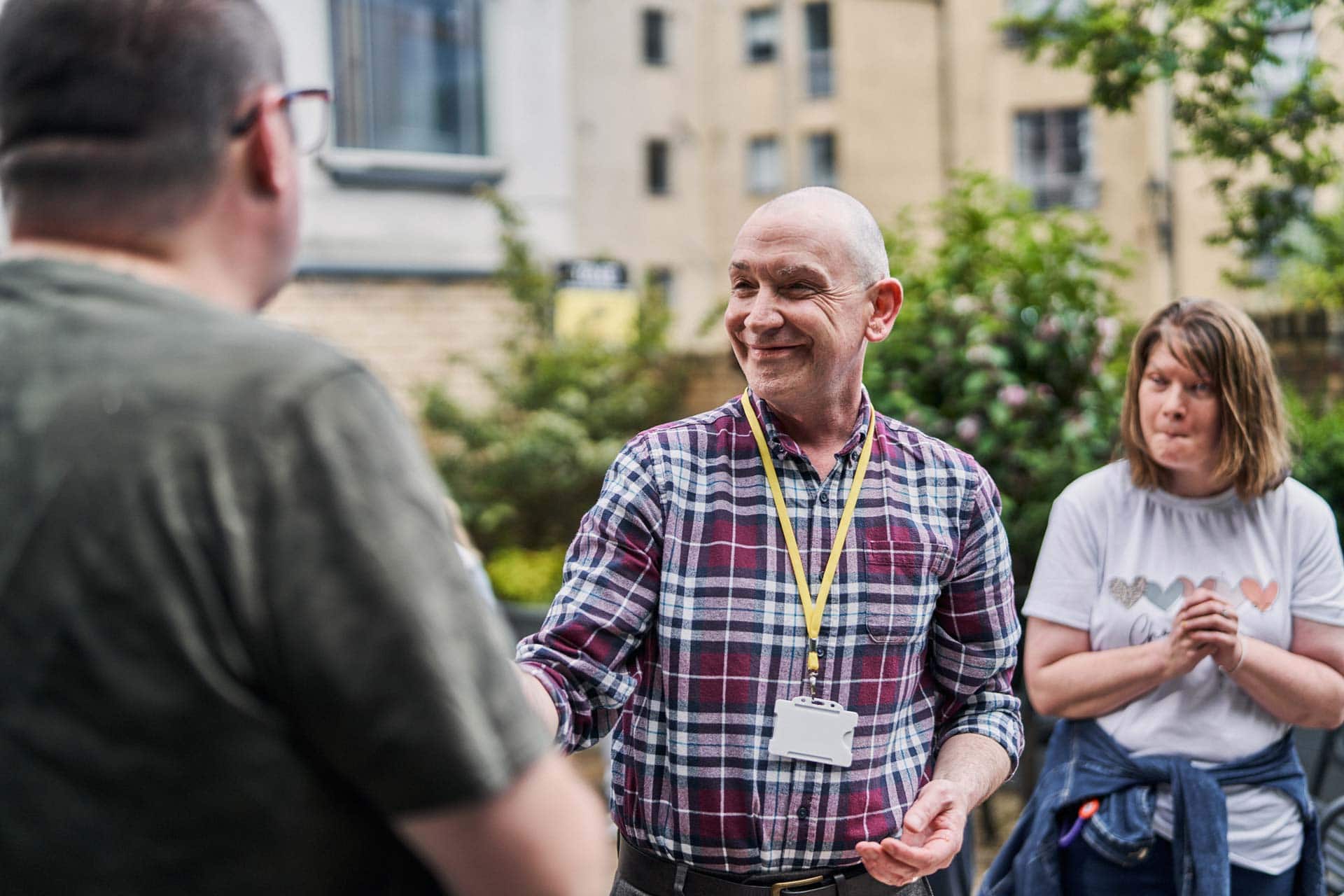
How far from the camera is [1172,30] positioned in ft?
15.6

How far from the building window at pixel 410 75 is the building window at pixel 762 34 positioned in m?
20.5

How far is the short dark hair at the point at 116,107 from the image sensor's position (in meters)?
1.02

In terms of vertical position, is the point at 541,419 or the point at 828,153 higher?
the point at 828,153

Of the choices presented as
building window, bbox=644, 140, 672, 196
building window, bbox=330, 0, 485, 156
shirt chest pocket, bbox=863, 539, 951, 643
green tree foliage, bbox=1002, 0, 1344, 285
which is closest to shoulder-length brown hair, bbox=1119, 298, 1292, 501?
shirt chest pocket, bbox=863, 539, 951, 643

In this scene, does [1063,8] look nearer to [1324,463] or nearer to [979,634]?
[1324,463]

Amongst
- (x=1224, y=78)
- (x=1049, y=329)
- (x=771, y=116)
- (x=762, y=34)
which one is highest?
(x=762, y=34)

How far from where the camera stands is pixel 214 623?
0.95 meters

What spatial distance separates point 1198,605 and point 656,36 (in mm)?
29340

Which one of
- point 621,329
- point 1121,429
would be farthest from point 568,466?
point 1121,429

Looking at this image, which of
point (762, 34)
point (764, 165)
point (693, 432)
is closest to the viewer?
point (693, 432)

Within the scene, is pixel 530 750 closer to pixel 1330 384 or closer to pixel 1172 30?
pixel 1172 30

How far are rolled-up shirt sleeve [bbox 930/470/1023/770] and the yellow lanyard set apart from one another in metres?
0.21

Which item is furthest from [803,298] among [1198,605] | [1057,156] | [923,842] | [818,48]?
[818,48]

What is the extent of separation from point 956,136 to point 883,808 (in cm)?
2430
